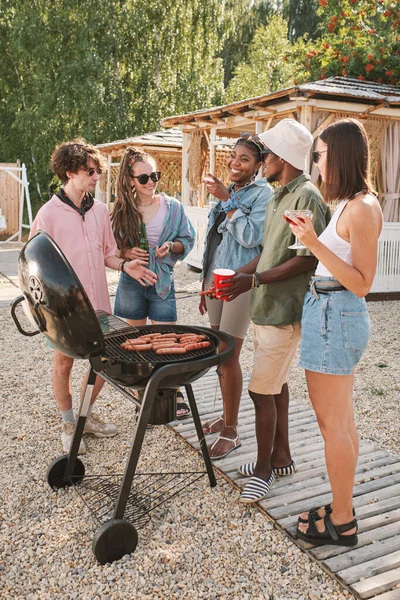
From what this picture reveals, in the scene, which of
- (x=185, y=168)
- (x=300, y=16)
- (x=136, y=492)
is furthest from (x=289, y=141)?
(x=300, y=16)

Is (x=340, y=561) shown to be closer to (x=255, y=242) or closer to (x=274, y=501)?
(x=274, y=501)

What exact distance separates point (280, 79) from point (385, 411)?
26.5 meters

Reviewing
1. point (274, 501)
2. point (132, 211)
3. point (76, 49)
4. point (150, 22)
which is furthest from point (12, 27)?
point (274, 501)

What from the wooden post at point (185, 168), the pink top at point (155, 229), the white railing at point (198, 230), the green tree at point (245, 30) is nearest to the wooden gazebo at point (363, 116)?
the white railing at point (198, 230)

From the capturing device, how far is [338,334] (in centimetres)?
244

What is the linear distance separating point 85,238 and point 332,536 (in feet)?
7.07

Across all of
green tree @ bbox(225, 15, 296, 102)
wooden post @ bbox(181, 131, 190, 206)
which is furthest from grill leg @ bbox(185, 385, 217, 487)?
green tree @ bbox(225, 15, 296, 102)

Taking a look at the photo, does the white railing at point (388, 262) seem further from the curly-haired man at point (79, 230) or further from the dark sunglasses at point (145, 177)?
the curly-haired man at point (79, 230)

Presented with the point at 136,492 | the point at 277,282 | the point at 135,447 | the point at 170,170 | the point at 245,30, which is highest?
the point at 245,30

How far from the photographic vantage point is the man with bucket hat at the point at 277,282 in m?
2.84

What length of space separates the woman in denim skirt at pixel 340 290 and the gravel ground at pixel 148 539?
375 mm

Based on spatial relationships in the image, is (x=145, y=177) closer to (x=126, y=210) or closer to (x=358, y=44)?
(x=126, y=210)

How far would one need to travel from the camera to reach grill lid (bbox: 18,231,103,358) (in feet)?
8.01

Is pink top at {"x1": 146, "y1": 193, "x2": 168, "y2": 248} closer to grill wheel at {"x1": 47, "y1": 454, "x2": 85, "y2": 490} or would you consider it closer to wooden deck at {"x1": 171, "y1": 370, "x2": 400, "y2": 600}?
wooden deck at {"x1": 171, "y1": 370, "x2": 400, "y2": 600}
